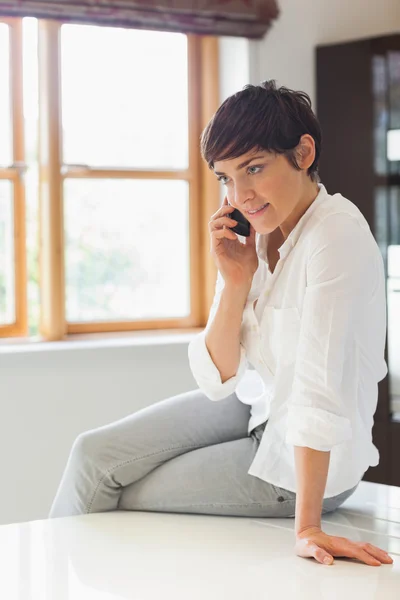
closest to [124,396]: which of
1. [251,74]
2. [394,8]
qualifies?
[251,74]

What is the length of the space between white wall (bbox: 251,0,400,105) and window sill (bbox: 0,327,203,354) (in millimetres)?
1083

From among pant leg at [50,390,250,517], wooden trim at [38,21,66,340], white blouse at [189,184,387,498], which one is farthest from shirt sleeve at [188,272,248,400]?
wooden trim at [38,21,66,340]

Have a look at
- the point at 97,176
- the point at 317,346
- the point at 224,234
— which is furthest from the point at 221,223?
the point at 97,176

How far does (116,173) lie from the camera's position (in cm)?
327

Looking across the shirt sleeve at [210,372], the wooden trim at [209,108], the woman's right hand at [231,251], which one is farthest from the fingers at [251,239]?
the wooden trim at [209,108]

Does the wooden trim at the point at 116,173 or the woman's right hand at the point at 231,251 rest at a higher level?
the wooden trim at the point at 116,173

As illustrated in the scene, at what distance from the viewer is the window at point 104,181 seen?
3.13 meters

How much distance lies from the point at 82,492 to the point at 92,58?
1.97 meters

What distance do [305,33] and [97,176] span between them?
3.45 feet

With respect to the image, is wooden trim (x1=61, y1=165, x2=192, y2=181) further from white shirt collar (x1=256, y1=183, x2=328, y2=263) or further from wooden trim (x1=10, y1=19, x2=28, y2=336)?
white shirt collar (x1=256, y1=183, x2=328, y2=263)

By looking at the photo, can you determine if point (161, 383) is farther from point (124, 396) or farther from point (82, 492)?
point (82, 492)

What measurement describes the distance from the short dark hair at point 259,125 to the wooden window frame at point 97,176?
5.19ft

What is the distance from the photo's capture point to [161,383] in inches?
123

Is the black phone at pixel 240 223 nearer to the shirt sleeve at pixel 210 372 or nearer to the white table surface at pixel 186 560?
the shirt sleeve at pixel 210 372
